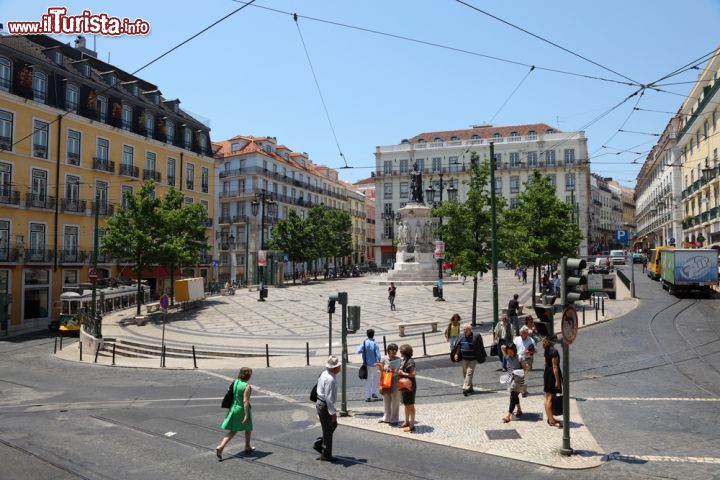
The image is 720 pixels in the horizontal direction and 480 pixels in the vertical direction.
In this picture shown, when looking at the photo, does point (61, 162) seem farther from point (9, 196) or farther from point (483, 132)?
point (483, 132)

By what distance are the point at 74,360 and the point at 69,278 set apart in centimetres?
1671

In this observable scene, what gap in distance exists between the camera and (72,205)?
34.8m

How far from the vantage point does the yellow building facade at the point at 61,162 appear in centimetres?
3109

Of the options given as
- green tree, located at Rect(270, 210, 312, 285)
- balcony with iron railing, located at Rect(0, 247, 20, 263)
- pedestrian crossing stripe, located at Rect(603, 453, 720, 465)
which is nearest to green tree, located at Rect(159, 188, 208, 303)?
→ balcony with iron railing, located at Rect(0, 247, 20, 263)

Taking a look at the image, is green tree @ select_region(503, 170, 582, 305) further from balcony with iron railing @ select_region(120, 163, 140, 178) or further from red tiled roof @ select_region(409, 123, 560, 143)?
red tiled roof @ select_region(409, 123, 560, 143)

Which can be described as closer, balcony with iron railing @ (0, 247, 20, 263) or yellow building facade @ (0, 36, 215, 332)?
balcony with iron railing @ (0, 247, 20, 263)

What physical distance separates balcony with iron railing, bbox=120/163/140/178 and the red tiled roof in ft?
167

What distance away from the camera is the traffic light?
769cm

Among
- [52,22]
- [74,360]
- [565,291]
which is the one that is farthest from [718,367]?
[52,22]

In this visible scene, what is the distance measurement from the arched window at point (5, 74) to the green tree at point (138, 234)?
9844 millimetres

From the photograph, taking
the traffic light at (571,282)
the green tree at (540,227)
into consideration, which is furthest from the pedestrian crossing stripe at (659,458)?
the green tree at (540,227)

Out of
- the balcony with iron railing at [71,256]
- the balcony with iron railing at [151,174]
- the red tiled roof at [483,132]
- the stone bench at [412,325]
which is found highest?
the red tiled roof at [483,132]

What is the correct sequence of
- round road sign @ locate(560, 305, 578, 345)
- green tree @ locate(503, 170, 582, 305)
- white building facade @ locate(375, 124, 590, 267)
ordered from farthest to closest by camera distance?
1. white building facade @ locate(375, 124, 590, 267)
2. green tree @ locate(503, 170, 582, 305)
3. round road sign @ locate(560, 305, 578, 345)

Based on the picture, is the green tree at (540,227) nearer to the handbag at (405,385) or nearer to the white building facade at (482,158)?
the handbag at (405,385)
